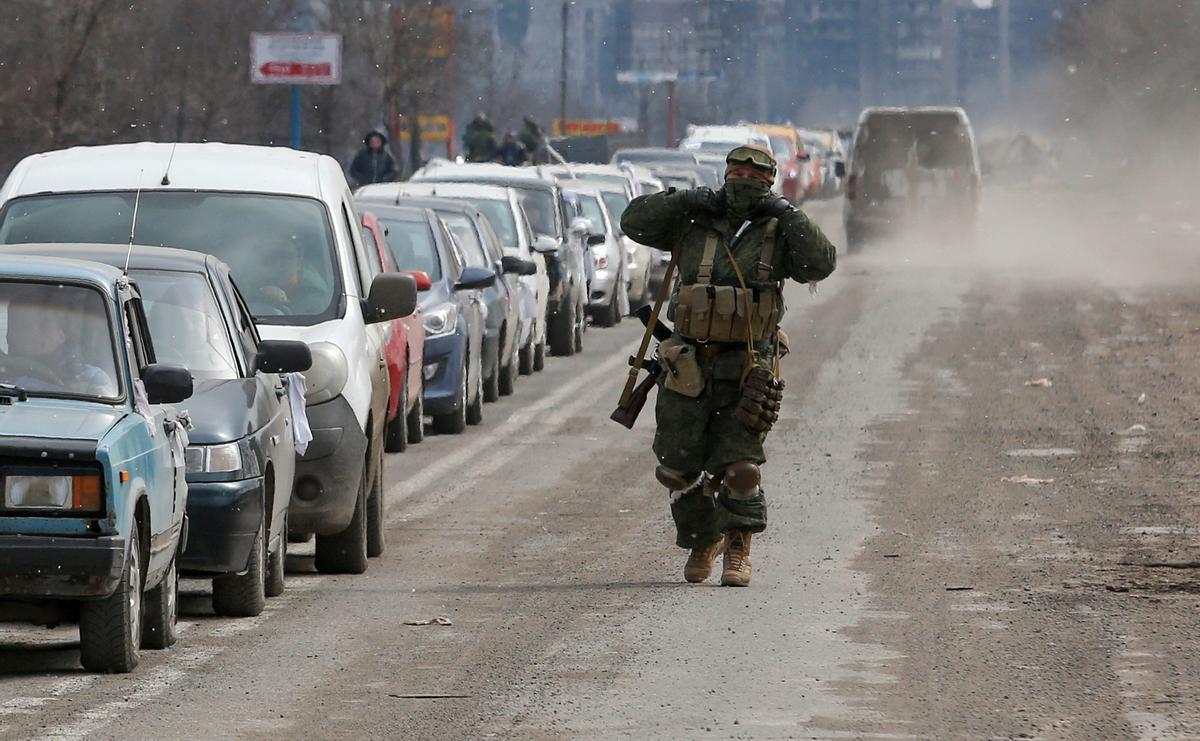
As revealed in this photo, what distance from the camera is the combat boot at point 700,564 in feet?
35.0

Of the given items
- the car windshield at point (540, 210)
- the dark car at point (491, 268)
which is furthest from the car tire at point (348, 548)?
the car windshield at point (540, 210)

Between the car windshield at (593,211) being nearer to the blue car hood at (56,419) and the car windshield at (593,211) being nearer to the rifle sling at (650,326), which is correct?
the rifle sling at (650,326)

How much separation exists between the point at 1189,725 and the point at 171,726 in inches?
111

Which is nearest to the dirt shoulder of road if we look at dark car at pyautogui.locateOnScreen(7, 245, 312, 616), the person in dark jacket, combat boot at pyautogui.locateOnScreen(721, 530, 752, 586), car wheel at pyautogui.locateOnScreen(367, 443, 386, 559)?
combat boot at pyautogui.locateOnScreen(721, 530, 752, 586)

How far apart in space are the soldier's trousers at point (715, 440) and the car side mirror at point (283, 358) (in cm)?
164

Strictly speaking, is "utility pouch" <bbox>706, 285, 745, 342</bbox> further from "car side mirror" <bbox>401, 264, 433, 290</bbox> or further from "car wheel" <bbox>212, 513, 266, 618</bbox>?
"car side mirror" <bbox>401, 264, 433, 290</bbox>

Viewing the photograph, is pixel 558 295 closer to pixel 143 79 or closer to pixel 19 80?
pixel 19 80

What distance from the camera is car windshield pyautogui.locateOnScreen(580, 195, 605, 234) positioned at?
97.6 ft

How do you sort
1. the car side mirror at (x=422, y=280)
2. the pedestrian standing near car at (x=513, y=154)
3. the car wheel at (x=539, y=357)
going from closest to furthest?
the car side mirror at (x=422, y=280) < the car wheel at (x=539, y=357) < the pedestrian standing near car at (x=513, y=154)

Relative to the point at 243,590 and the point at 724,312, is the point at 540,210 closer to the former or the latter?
the point at 724,312

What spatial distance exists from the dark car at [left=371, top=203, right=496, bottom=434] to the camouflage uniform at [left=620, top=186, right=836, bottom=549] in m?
6.28

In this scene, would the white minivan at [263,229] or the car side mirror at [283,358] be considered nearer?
the car side mirror at [283,358]

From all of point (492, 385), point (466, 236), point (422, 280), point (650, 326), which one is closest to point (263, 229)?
point (650, 326)

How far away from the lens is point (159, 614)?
8.86 metres
